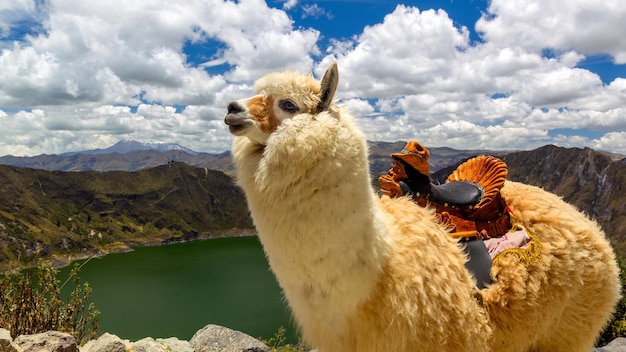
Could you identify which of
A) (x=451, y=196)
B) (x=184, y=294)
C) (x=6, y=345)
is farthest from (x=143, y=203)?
(x=451, y=196)

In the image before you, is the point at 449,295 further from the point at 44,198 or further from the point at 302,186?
the point at 44,198

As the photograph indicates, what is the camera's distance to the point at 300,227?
2.49 metres

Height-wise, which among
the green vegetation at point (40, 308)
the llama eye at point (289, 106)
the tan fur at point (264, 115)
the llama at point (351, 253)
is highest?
the llama eye at point (289, 106)

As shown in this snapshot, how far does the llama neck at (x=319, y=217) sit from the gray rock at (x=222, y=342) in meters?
4.54

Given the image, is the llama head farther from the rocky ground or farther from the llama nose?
the rocky ground

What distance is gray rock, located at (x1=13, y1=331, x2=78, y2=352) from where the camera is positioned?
457 cm

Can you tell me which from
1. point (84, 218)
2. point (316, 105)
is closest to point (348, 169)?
point (316, 105)

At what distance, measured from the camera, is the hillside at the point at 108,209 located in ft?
399

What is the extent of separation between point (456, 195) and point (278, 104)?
1.92 m

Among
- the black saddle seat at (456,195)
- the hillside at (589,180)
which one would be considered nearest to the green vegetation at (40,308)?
the black saddle seat at (456,195)

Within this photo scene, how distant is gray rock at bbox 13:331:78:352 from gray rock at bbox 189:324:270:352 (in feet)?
6.63

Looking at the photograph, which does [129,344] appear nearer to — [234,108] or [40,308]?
[40,308]

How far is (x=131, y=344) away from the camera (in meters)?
5.37

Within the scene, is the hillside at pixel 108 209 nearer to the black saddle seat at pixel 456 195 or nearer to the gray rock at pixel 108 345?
the gray rock at pixel 108 345
